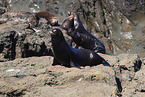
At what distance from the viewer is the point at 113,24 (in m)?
9.61

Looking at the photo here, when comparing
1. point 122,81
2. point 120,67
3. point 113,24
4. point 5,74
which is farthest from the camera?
point 113,24

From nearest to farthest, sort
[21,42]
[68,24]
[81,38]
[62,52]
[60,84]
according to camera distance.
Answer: [60,84] → [62,52] → [21,42] → [81,38] → [68,24]

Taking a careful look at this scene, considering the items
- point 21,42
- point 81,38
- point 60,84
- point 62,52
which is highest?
point 81,38

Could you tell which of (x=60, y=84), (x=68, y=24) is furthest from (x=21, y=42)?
(x=60, y=84)

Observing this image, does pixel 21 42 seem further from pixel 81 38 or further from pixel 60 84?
pixel 60 84

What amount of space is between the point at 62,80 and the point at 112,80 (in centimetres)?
75

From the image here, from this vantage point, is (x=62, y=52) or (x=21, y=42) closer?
(x=62, y=52)

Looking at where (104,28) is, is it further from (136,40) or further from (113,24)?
(136,40)

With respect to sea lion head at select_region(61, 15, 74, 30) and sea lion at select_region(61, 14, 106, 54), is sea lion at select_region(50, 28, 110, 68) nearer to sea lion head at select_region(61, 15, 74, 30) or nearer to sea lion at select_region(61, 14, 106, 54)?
sea lion at select_region(61, 14, 106, 54)

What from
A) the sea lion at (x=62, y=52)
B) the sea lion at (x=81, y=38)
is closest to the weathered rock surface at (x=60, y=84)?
the sea lion at (x=62, y=52)

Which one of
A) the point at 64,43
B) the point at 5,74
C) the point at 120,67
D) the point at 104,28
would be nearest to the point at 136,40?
the point at 104,28

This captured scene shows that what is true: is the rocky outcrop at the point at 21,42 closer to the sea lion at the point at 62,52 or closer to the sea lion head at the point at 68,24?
the sea lion head at the point at 68,24

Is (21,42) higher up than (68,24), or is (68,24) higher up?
(68,24)

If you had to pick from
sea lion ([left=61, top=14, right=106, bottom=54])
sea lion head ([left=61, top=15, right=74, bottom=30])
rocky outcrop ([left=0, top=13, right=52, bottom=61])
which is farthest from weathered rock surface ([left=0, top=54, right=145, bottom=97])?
sea lion head ([left=61, top=15, right=74, bottom=30])
